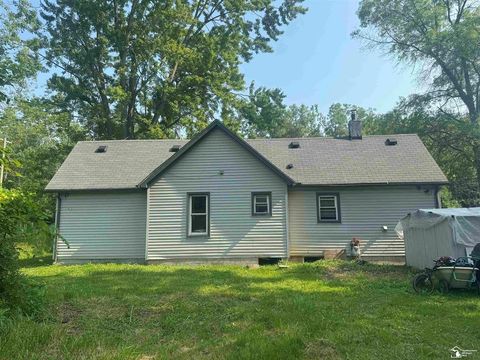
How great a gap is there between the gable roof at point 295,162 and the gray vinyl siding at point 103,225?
0.54m

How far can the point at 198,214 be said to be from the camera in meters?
14.7

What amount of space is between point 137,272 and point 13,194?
24.5 feet

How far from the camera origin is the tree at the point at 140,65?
2702 cm

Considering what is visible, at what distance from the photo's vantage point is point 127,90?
28.1 metres

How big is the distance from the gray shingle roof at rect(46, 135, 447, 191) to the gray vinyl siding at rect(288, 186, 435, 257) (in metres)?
0.58

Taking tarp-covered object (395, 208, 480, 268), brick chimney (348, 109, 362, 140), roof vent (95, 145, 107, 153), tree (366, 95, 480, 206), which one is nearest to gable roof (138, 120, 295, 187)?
tarp-covered object (395, 208, 480, 268)

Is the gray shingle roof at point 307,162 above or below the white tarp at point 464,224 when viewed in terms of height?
above

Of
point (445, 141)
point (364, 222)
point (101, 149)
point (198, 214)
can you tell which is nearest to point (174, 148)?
point (101, 149)

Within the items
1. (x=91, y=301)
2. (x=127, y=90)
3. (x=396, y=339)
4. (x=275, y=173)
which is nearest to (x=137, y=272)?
(x=91, y=301)

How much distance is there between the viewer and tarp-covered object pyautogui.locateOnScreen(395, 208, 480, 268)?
32.6 feet

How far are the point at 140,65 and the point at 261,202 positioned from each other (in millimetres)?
17567

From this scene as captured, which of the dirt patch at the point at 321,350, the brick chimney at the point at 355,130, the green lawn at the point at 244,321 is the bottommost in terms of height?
the dirt patch at the point at 321,350

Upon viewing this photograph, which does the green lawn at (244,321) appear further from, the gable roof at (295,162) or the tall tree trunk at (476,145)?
the tall tree trunk at (476,145)

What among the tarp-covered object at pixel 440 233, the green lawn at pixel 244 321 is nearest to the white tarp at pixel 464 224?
the tarp-covered object at pixel 440 233
